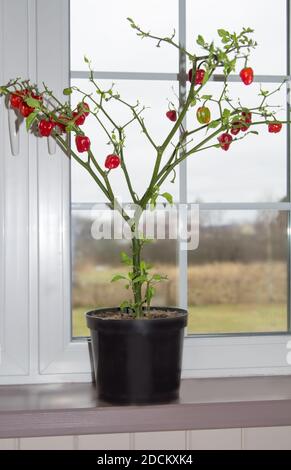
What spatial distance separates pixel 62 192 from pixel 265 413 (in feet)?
2.11

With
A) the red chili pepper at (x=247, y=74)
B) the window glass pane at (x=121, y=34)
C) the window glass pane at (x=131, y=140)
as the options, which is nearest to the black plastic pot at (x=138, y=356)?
the window glass pane at (x=131, y=140)

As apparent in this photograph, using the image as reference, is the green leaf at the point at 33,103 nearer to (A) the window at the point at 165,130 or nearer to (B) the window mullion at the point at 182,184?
(A) the window at the point at 165,130

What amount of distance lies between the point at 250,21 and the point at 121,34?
0.33 m

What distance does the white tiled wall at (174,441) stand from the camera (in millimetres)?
1273

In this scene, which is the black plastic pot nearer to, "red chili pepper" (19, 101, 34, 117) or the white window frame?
the white window frame

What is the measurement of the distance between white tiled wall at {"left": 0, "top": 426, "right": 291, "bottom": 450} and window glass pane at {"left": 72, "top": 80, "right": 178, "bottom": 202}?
54 centimetres

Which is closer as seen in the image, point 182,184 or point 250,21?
point 182,184

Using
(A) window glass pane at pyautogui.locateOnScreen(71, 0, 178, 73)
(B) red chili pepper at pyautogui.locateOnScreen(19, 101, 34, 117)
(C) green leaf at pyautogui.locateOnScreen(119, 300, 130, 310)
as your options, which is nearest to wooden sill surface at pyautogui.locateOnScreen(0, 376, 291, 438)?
(C) green leaf at pyautogui.locateOnScreen(119, 300, 130, 310)

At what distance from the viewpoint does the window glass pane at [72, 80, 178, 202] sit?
1.51 m

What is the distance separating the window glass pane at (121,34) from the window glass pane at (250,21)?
6cm

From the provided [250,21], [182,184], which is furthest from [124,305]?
[250,21]

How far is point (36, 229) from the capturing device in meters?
1.42

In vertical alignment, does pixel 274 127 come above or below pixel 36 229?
above

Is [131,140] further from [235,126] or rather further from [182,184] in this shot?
[235,126]
